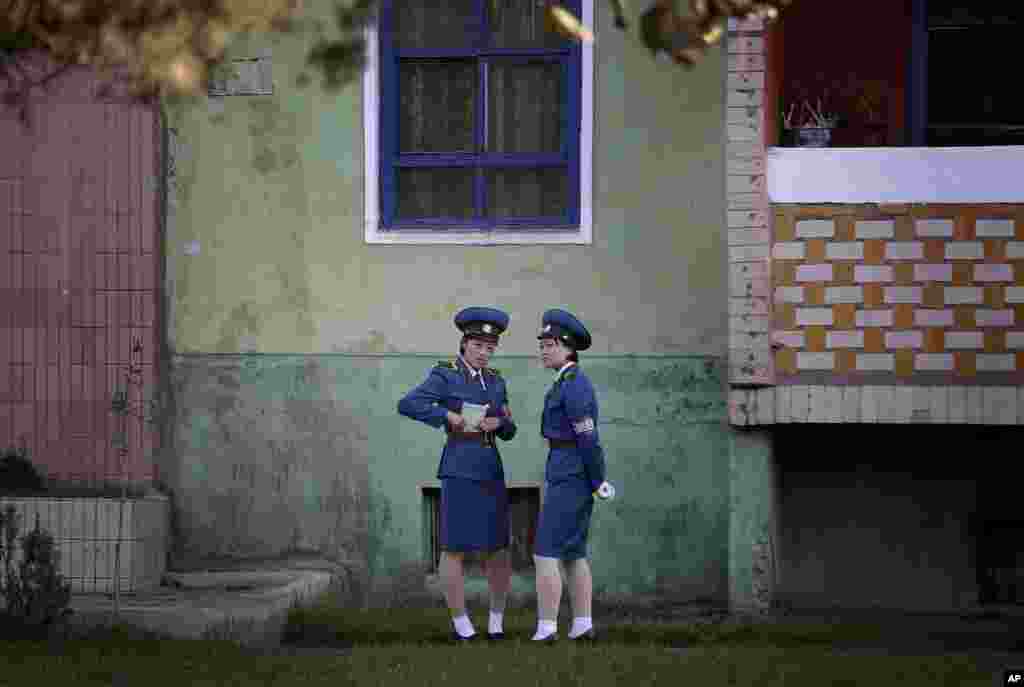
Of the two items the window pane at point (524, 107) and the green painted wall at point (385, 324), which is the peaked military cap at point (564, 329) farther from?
the window pane at point (524, 107)

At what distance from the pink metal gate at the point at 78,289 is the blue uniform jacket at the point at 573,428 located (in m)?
3.40

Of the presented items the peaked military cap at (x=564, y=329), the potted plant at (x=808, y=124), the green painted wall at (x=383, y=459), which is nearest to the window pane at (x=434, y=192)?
the green painted wall at (x=383, y=459)

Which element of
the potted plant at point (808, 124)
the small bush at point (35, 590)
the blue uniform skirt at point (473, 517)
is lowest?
the small bush at point (35, 590)

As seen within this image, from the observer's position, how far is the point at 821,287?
41.7 feet

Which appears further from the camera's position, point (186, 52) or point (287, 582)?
point (287, 582)

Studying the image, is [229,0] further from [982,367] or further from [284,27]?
[982,367]

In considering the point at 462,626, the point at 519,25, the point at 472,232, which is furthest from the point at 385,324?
the point at 462,626

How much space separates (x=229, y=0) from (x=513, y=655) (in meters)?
5.00

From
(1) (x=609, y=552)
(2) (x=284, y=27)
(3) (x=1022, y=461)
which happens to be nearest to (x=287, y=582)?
(1) (x=609, y=552)

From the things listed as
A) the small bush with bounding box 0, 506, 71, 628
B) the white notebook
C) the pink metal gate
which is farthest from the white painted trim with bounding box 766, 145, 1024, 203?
the small bush with bounding box 0, 506, 71, 628

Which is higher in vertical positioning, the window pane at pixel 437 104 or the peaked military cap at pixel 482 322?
the window pane at pixel 437 104

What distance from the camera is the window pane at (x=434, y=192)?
Result: 13734 millimetres

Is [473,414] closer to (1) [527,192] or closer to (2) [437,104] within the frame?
(1) [527,192]

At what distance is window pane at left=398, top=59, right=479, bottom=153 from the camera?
13.8m
